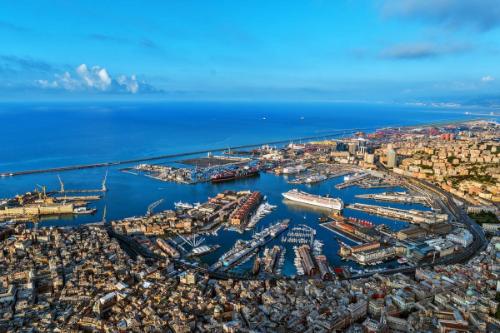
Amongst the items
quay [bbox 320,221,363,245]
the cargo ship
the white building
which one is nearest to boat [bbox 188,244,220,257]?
quay [bbox 320,221,363,245]

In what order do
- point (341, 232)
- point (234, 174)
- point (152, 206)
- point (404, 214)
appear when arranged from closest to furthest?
1. point (341, 232)
2. point (404, 214)
3. point (152, 206)
4. point (234, 174)

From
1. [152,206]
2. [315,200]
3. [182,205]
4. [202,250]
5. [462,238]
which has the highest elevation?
[462,238]

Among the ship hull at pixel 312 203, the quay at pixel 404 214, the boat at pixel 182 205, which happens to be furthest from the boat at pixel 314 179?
the boat at pixel 182 205

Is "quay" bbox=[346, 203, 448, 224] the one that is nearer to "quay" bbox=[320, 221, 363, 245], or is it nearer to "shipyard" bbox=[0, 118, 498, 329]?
"shipyard" bbox=[0, 118, 498, 329]

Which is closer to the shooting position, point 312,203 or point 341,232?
point 341,232

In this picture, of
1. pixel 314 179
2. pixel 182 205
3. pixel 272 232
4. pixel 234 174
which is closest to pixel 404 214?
pixel 272 232

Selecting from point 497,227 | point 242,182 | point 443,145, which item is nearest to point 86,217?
point 242,182

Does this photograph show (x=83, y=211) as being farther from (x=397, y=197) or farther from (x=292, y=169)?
(x=397, y=197)
